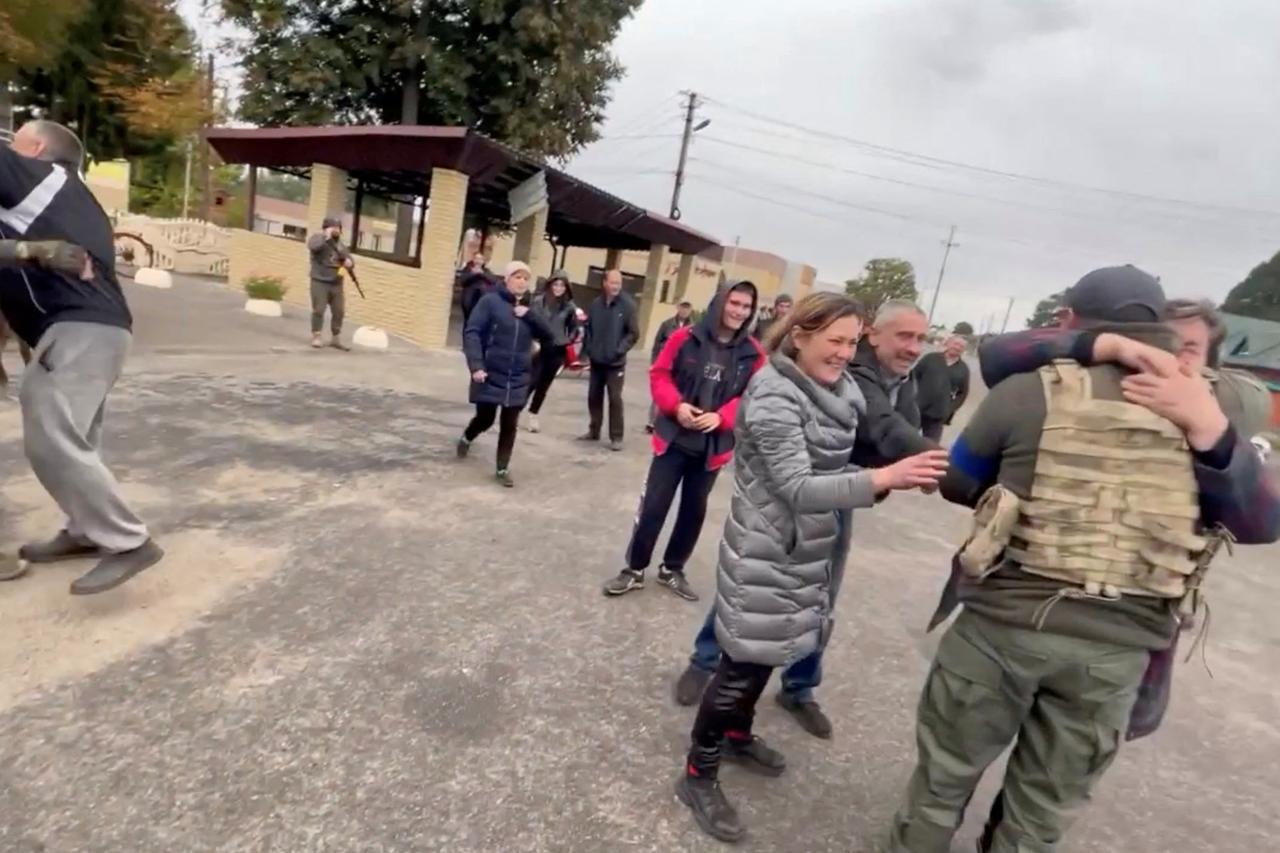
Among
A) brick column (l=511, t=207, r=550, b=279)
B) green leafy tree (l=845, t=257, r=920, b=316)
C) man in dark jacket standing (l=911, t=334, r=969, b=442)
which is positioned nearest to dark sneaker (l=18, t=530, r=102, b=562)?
man in dark jacket standing (l=911, t=334, r=969, b=442)

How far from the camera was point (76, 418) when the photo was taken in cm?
303

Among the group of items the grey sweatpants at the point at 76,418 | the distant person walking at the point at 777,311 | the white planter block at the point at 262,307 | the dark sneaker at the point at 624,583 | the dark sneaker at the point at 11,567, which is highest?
the distant person walking at the point at 777,311

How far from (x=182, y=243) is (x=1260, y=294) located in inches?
3504

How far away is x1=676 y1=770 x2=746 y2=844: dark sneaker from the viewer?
91.7 inches

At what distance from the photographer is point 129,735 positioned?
2.40 meters

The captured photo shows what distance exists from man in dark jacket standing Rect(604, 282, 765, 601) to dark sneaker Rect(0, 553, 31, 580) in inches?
103

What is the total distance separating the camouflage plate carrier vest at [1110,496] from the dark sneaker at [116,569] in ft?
11.4

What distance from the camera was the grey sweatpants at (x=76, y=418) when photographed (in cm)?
296

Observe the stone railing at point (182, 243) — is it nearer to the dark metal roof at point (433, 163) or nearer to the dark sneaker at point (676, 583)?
the dark metal roof at point (433, 163)

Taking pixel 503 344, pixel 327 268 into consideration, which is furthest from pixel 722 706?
pixel 327 268

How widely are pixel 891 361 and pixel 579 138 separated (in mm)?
20228

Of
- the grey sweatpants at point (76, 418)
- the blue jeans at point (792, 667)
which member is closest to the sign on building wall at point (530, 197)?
the grey sweatpants at point (76, 418)

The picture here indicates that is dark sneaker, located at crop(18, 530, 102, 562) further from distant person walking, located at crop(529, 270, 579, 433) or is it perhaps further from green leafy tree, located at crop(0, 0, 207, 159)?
green leafy tree, located at crop(0, 0, 207, 159)

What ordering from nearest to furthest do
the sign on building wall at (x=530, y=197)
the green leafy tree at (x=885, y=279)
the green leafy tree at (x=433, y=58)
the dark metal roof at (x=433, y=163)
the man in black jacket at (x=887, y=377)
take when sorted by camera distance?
the man in black jacket at (x=887, y=377) → the dark metal roof at (x=433, y=163) → the sign on building wall at (x=530, y=197) → the green leafy tree at (x=433, y=58) → the green leafy tree at (x=885, y=279)
